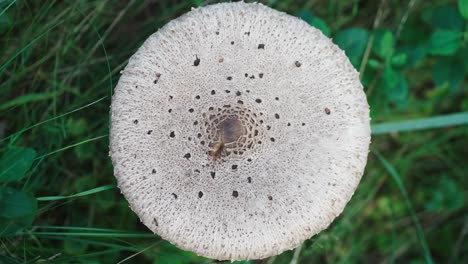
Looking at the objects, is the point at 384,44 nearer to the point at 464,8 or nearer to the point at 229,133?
the point at 464,8

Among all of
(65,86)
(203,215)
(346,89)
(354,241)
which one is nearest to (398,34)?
(346,89)

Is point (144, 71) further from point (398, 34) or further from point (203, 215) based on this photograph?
point (398, 34)

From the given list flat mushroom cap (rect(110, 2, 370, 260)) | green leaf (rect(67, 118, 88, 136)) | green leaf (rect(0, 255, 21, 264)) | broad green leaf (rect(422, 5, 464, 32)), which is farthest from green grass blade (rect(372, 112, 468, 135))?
green leaf (rect(0, 255, 21, 264))

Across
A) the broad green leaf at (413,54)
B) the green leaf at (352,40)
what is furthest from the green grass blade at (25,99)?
the broad green leaf at (413,54)

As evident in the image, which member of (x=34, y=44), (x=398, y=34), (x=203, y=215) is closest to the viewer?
(x=203, y=215)

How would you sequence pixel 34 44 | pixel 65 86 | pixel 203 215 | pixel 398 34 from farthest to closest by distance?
1. pixel 398 34
2. pixel 65 86
3. pixel 34 44
4. pixel 203 215

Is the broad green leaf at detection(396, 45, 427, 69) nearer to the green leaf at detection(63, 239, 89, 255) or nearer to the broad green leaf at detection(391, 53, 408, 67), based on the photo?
the broad green leaf at detection(391, 53, 408, 67)
